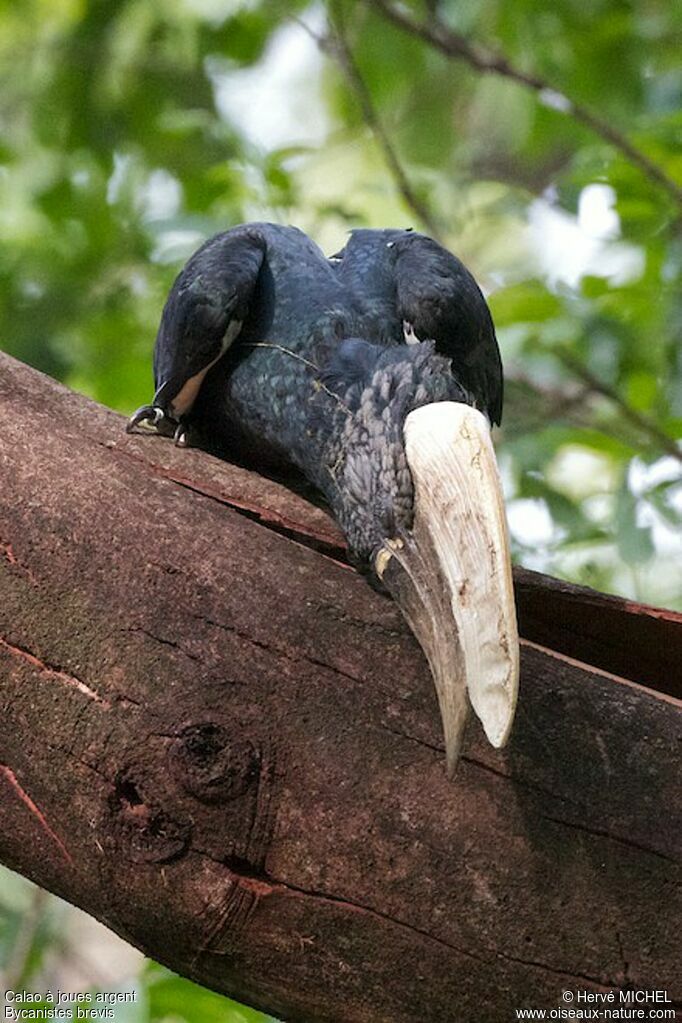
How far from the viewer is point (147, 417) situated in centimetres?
308

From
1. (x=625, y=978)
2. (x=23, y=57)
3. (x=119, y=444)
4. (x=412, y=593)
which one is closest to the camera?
(x=625, y=978)

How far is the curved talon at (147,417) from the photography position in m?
2.88

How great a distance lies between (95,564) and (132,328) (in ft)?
11.1

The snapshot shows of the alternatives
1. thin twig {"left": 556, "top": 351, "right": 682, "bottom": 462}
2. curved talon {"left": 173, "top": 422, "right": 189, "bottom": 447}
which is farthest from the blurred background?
curved talon {"left": 173, "top": 422, "right": 189, "bottom": 447}

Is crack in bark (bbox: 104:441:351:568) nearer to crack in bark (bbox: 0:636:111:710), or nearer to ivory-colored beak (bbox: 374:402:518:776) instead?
ivory-colored beak (bbox: 374:402:518:776)

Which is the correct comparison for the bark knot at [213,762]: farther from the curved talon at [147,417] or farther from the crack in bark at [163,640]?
the curved talon at [147,417]

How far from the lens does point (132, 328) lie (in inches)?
220

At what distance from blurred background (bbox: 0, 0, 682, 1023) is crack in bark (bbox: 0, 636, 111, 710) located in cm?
73

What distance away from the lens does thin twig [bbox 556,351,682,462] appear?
4.34 m

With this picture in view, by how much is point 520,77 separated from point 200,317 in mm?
2021

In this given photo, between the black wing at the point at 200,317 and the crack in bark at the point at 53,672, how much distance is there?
1.11 m

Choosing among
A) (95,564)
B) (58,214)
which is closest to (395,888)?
(95,564)

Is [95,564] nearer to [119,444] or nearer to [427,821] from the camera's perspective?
[119,444]

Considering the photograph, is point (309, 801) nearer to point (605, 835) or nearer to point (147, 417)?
point (605, 835)
